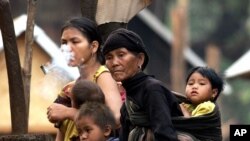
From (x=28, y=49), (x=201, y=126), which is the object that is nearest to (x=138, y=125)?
(x=201, y=126)

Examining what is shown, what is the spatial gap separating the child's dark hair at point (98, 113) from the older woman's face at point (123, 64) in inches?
9.9

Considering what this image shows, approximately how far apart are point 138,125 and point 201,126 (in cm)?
33

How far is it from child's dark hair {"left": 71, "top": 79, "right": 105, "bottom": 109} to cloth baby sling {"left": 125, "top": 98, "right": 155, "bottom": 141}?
1.25 feet

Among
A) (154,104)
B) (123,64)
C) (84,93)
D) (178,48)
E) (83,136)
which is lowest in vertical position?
(83,136)

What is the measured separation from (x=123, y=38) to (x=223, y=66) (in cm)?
3356

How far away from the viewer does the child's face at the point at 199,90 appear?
625 cm

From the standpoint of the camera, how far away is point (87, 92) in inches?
236

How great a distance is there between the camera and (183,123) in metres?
5.62

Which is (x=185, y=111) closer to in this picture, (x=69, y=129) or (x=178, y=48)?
(x=69, y=129)

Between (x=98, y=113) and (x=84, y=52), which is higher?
(x=84, y=52)

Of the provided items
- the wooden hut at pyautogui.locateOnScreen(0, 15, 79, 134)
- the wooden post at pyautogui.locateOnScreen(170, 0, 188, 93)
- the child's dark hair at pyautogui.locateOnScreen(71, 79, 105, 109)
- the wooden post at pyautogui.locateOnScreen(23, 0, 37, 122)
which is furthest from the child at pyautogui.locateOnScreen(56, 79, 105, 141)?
the wooden post at pyautogui.locateOnScreen(170, 0, 188, 93)

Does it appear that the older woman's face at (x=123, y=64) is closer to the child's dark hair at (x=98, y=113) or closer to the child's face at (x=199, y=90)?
the child's dark hair at (x=98, y=113)

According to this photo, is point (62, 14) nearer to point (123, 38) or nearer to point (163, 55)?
point (163, 55)

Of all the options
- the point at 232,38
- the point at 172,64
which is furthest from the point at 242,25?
the point at 172,64
